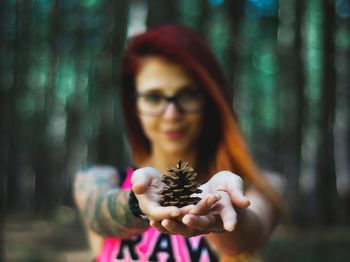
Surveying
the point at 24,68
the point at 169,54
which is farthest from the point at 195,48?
the point at 24,68

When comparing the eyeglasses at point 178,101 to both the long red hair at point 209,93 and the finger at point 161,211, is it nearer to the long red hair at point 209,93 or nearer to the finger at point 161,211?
the long red hair at point 209,93

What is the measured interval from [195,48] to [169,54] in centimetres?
6

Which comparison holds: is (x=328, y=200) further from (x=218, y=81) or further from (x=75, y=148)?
(x=218, y=81)

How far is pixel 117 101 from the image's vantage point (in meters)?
5.28

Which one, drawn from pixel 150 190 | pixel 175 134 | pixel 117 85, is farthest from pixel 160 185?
pixel 117 85

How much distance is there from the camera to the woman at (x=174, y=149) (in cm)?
94

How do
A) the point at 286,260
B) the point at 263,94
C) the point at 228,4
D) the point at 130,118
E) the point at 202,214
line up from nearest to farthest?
the point at 202,214, the point at 130,118, the point at 286,260, the point at 228,4, the point at 263,94

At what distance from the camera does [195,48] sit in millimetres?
1059

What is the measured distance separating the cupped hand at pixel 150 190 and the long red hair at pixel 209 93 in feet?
1.10

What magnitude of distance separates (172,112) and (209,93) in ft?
0.30

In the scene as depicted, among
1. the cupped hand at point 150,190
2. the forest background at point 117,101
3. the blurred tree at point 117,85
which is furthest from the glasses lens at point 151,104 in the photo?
the blurred tree at point 117,85

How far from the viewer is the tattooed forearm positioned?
854 mm

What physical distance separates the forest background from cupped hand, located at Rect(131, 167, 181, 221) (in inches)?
129

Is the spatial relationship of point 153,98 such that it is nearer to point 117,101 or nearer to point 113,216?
point 113,216
